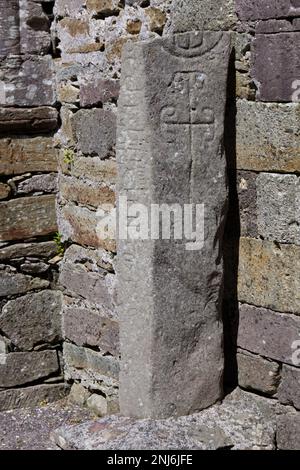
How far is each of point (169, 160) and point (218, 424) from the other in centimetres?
125

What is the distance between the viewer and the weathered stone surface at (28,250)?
4.97 meters

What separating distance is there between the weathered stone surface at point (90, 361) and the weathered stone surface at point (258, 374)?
0.75 m

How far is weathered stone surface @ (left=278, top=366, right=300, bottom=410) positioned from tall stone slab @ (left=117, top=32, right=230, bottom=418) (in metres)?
0.36

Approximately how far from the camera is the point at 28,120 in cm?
494

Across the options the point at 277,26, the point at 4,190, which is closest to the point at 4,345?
the point at 4,190

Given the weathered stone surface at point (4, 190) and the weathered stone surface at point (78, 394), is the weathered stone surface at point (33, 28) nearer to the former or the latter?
the weathered stone surface at point (4, 190)

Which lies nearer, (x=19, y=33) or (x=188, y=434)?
(x=188, y=434)

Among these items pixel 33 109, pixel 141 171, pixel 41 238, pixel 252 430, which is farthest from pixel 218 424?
pixel 33 109

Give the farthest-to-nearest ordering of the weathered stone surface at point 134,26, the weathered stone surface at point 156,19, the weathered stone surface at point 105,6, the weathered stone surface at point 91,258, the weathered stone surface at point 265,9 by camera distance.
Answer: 1. the weathered stone surface at point 91,258
2. the weathered stone surface at point 105,6
3. the weathered stone surface at point 134,26
4. the weathered stone surface at point 156,19
5. the weathered stone surface at point 265,9

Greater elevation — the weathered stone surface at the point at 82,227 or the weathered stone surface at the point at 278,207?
the weathered stone surface at the point at 278,207

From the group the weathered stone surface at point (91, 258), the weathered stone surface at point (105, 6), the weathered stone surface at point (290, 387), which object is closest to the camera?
the weathered stone surface at point (290, 387)

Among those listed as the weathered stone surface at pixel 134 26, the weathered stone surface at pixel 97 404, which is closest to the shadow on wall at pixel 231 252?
the weathered stone surface at pixel 134 26

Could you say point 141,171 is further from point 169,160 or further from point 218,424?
point 218,424
